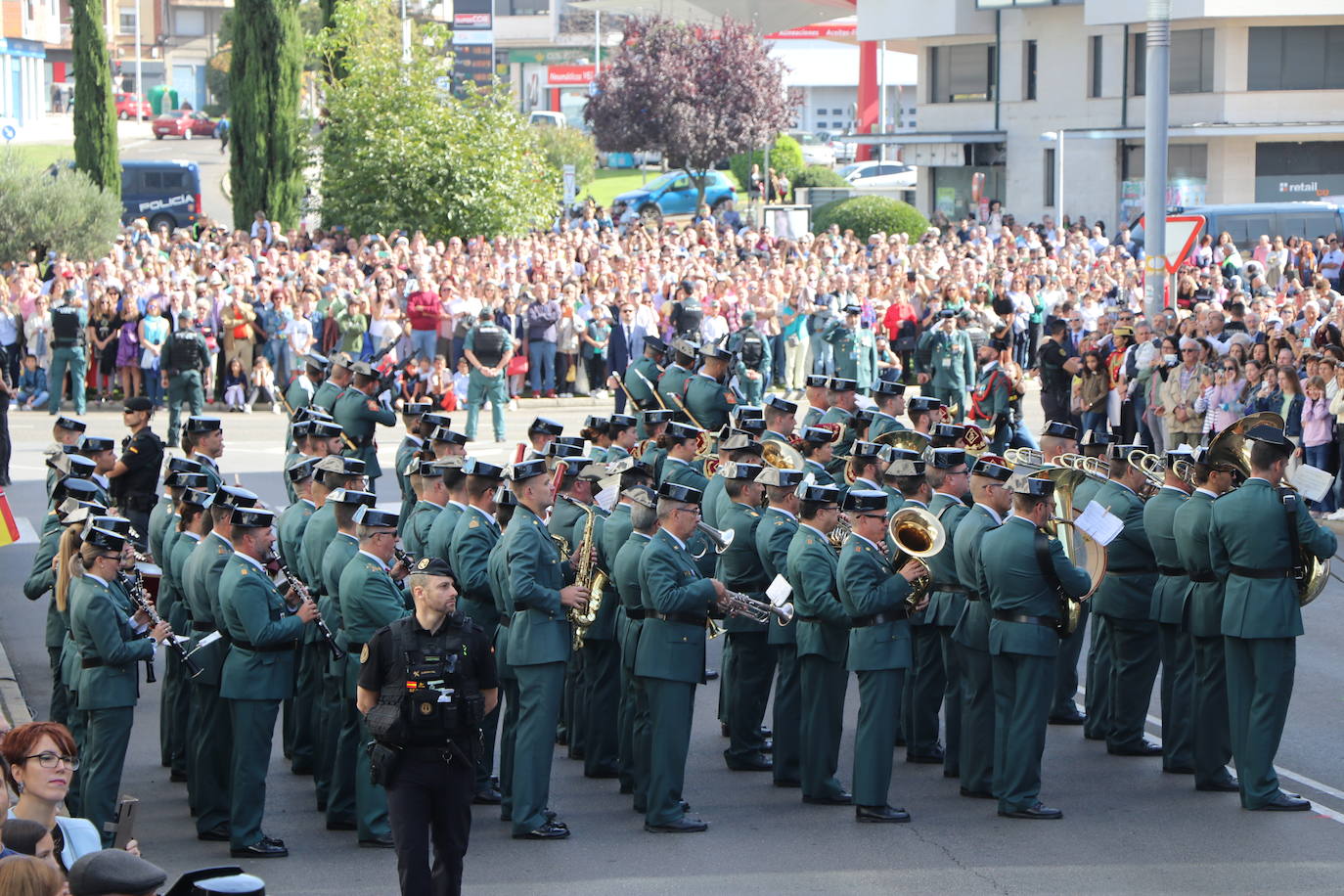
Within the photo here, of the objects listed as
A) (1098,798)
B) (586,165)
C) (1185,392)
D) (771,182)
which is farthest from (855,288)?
Answer: (586,165)

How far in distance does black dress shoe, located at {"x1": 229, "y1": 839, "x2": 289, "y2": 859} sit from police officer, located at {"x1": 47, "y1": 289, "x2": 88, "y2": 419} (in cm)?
1788

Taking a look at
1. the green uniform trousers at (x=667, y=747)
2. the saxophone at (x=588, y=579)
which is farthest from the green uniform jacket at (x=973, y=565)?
the saxophone at (x=588, y=579)

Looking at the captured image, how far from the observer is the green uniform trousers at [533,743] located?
10.0 meters

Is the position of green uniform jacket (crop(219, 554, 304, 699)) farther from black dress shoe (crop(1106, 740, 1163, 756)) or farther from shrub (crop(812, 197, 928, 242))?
shrub (crop(812, 197, 928, 242))

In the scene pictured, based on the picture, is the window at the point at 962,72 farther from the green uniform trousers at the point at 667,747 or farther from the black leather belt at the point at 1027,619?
the green uniform trousers at the point at 667,747

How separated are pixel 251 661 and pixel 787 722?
3.16 metres

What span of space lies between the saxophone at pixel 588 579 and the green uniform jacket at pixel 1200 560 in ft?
10.9

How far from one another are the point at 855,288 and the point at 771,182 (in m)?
29.8

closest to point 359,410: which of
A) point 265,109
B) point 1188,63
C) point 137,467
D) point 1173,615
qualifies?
point 137,467

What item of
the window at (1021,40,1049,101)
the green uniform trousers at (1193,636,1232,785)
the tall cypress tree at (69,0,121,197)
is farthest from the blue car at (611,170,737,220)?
the green uniform trousers at (1193,636,1232,785)

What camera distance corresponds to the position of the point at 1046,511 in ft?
34.0

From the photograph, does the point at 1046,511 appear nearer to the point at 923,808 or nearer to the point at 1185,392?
the point at 923,808

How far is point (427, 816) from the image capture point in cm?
839

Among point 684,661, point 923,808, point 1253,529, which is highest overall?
point 1253,529
